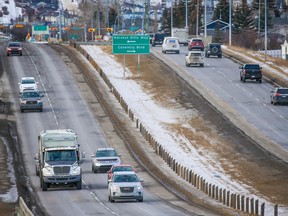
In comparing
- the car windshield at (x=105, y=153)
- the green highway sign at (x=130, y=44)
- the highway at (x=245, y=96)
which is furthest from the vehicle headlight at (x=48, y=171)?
the green highway sign at (x=130, y=44)

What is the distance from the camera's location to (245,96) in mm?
96438

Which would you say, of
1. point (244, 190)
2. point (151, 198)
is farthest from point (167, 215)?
point (244, 190)

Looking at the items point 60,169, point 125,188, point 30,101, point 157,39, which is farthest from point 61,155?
point 157,39

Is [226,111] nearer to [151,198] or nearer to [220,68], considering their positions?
[220,68]

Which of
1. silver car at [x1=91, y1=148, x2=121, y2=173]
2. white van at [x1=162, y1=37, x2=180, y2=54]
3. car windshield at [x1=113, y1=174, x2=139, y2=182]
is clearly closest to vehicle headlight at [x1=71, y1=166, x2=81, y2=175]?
car windshield at [x1=113, y1=174, x2=139, y2=182]

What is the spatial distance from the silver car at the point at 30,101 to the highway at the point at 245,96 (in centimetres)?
1567

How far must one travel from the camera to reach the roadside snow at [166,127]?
200ft

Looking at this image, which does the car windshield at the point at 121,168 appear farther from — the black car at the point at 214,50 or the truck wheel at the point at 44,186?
the black car at the point at 214,50

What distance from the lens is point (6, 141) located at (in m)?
74.3

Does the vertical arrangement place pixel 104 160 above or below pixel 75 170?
below

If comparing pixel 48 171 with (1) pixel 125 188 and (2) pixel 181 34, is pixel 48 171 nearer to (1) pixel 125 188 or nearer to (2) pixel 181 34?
(1) pixel 125 188

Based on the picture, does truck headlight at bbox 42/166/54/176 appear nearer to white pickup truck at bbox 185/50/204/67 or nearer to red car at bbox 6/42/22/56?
white pickup truck at bbox 185/50/204/67

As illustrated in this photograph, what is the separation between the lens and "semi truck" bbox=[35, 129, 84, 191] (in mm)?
51594

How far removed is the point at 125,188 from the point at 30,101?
4013 cm
